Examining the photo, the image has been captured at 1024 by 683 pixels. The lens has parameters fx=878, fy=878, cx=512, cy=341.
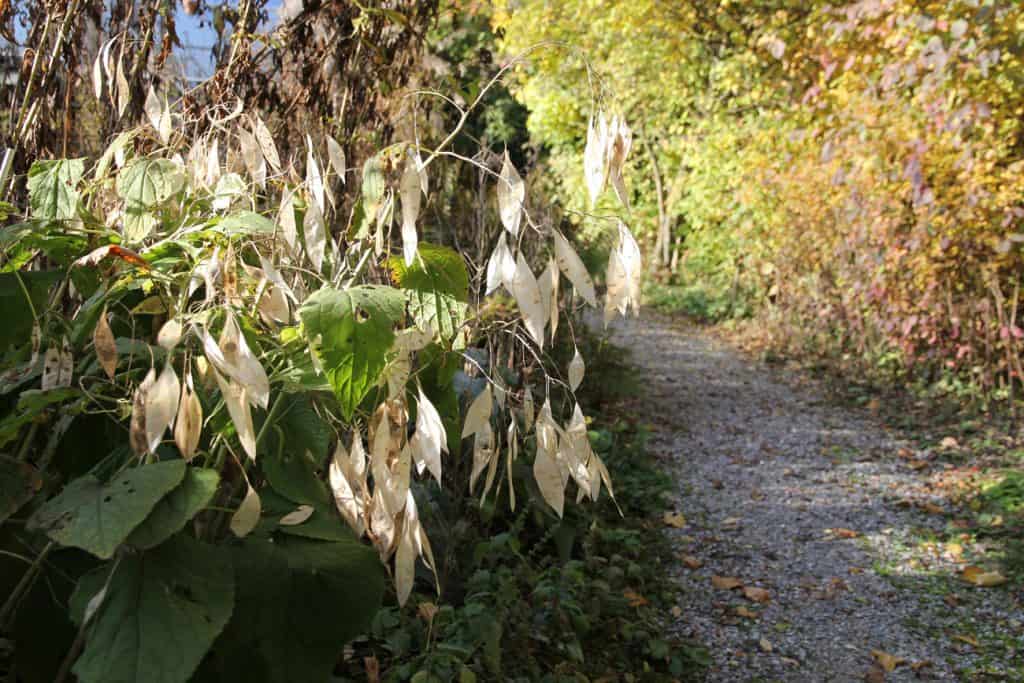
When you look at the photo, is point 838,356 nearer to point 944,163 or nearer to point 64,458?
point 944,163

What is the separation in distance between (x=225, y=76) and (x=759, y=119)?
8.21 m

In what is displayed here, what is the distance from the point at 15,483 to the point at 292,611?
0.38 m

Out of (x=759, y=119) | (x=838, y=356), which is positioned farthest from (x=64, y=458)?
(x=759, y=119)

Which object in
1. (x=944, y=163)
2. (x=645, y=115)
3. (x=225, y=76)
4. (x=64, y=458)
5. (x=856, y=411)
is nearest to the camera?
(x=64, y=458)

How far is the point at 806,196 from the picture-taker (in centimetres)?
748

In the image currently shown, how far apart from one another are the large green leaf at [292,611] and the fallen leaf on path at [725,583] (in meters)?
2.53

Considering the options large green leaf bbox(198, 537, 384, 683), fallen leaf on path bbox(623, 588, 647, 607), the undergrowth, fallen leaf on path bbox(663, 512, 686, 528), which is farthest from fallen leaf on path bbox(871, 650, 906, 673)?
large green leaf bbox(198, 537, 384, 683)

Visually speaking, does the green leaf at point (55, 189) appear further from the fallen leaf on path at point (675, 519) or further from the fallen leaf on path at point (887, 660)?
the fallen leaf on path at point (675, 519)

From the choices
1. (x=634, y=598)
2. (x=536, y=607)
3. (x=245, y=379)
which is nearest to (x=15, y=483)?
(x=245, y=379)

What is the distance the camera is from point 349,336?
1.01 m

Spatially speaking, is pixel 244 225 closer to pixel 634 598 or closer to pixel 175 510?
pixel 175 510

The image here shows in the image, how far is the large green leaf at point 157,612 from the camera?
93cm

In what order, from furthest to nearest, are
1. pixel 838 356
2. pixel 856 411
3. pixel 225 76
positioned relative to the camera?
pixel 838 356 → pixel 856 411 → pixel 225 76

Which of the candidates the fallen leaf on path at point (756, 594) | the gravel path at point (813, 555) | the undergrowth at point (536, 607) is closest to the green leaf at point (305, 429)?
the undergrowth at point (536, 607)
